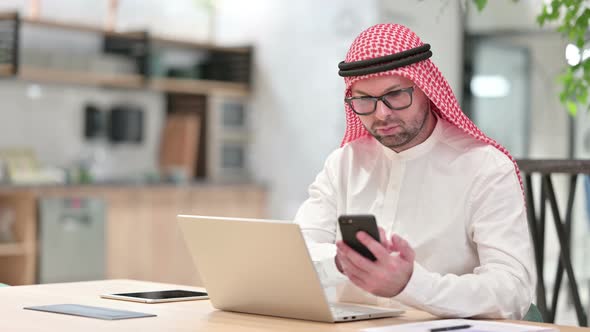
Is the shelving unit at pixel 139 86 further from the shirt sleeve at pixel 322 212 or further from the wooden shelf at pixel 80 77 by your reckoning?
the shirt sleeve at pixel 322 212

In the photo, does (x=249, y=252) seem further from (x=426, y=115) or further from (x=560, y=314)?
(x=560, y=314)

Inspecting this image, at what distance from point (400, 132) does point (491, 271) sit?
17.6 inches

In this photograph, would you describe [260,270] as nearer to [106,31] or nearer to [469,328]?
[469,328]

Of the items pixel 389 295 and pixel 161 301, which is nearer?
pixel 389 295

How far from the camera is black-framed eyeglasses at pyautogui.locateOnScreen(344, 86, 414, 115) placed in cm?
245

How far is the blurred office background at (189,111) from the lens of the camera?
261 inches

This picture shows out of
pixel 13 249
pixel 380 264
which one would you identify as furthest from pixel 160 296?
pixel 13 249

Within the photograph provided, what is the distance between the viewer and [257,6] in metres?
8.14

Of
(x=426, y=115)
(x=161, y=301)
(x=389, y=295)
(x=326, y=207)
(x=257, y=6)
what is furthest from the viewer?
(x=257, y=6)

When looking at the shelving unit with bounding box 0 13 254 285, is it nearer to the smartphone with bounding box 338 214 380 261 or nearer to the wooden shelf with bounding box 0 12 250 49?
the wooden shelf with bounding box 0 12 250 49

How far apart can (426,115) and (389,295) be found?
68 centimetres

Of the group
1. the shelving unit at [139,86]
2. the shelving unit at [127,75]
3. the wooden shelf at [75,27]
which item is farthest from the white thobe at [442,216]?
the wooden shelf at [75,27]

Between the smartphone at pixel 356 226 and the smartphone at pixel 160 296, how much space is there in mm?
622

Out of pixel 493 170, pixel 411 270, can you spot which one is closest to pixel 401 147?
pixel 493 170
